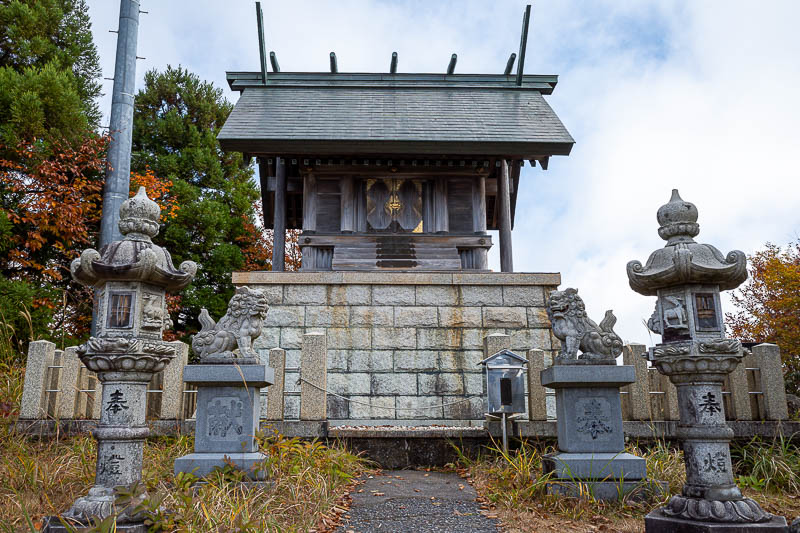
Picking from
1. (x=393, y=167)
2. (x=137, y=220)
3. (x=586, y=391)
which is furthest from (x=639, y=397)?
(x=393, y=167)

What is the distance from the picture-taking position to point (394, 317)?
10273 mm

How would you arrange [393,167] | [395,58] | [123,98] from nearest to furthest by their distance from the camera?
[123,98], [393,167], [395,58]

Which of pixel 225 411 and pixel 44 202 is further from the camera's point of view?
pixel 44 202

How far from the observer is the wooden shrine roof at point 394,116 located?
1158cm

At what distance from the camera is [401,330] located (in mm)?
10164

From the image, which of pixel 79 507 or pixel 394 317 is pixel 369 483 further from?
pixel 394 317

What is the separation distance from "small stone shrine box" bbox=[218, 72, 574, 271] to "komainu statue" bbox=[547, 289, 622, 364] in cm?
611

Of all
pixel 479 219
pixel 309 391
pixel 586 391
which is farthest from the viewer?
pixel 479 219

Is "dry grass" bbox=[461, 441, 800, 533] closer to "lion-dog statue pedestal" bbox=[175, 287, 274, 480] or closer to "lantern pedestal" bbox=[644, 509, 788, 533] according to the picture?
"lantern pedestal" bbox=[644, 509, 788, 533]

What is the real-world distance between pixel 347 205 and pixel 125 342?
8.36 meters

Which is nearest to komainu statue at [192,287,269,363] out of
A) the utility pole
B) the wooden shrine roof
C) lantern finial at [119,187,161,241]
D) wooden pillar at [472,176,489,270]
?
lantern finial at [119,187,161,241]

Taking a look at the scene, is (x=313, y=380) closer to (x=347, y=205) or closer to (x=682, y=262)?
(x=682, y=262)

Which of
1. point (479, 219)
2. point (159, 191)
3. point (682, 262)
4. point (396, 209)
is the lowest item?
point (682, 262)

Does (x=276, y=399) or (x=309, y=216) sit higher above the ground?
(x=309, y=216)
